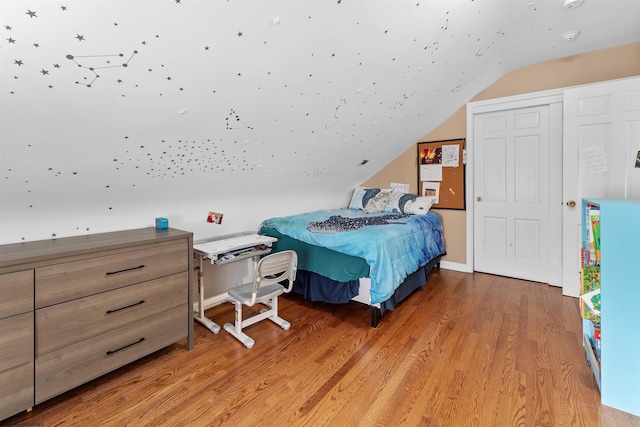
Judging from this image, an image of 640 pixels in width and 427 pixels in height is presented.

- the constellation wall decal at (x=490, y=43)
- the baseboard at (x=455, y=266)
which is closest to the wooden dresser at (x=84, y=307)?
the constellation wall decal at (x=490, y=43)

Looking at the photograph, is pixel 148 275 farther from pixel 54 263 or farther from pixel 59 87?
pixel 59 87

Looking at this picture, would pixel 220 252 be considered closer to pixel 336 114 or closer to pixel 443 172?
pixel 336 114

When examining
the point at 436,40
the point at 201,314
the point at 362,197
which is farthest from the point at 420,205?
the point at 201,314

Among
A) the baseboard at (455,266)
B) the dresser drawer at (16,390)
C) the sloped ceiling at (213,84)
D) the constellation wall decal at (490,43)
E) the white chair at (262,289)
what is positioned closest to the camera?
the sloped ceiling at (213,84)

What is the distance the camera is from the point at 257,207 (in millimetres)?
3258

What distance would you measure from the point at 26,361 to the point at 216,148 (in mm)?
1531

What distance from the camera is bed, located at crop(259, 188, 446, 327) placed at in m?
2.37

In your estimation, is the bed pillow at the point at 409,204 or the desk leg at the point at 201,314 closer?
the desk leg at the point at 201,314

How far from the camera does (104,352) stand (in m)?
1.72

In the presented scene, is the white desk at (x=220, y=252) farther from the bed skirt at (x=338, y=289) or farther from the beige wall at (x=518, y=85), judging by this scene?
the beige wall at (x=518, y=85)

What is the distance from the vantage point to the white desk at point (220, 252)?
2342 millimetres

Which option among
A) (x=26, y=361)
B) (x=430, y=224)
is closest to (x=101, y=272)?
(x=26, y=361)

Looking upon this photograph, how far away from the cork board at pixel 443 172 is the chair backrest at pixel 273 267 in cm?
235

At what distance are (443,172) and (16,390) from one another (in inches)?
157
